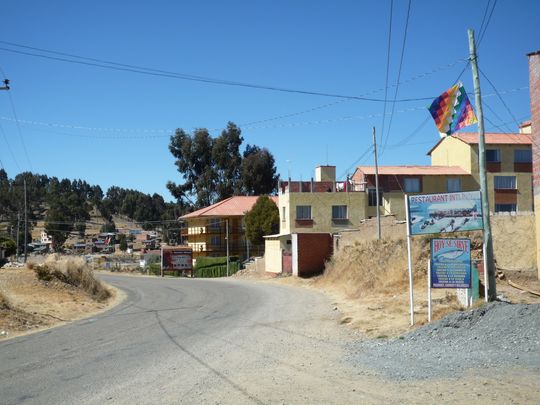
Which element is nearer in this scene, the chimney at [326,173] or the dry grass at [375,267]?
the dry grass at [375,267]

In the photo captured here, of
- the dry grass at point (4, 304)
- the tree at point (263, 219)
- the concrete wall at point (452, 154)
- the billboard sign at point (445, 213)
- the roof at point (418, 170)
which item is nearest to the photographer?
the billboard sign at point (445, 213)

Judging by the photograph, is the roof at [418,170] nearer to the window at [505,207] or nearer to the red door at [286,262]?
the window at [505,207]

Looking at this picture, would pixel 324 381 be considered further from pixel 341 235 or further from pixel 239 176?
pixel 239 176

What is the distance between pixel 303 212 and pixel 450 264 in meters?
45.2

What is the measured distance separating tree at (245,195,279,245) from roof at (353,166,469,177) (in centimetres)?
1157

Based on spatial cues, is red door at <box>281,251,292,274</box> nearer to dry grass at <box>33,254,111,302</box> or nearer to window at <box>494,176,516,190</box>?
dry grass at <box>33,254,111,302</box>

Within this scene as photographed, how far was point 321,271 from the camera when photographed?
136 feet

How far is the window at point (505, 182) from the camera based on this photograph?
57.4 m

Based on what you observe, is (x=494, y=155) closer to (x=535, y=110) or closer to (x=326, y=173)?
(x=326, y=173)

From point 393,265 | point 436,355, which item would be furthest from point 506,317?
point 393,265

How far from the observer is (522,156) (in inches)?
2279

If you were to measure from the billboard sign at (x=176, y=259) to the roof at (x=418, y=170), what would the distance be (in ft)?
70.8

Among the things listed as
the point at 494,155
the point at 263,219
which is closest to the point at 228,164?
the point at 263,219

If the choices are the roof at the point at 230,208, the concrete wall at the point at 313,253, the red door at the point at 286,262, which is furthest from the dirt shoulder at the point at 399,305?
the roof at the point at 230,208
